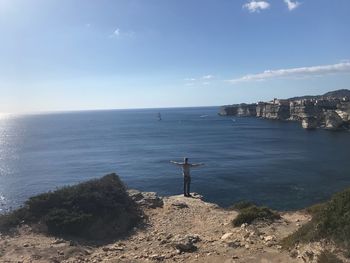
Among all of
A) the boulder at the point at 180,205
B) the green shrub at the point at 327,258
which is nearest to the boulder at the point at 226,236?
the green shrub at the point at 327,258

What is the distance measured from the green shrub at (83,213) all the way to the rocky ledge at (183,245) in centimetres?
86

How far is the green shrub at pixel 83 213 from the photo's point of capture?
21.3 metres

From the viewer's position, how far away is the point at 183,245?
17.1m

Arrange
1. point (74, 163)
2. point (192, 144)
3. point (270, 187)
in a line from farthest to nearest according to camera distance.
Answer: point (192, 144), point (74, 163), point (270, 187)

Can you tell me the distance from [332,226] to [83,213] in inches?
494

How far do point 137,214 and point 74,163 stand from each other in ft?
178

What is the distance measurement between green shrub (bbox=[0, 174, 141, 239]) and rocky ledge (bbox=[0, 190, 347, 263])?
86 cm

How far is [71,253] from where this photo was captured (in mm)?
17672

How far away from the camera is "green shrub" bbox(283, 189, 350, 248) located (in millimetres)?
13867

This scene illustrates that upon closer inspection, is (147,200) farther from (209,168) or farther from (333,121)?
(333,121)

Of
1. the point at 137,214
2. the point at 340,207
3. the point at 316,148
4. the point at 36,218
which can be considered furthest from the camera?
the point at 316,148

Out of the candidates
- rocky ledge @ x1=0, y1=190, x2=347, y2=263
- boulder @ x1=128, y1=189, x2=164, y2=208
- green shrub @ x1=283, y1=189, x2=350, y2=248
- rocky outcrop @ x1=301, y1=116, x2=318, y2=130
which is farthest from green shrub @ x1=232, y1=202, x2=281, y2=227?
rocky outcrop @ x1=301, y1=116, x2=318, y2=130

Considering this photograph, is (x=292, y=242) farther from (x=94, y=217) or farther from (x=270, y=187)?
(x=270, y=187)

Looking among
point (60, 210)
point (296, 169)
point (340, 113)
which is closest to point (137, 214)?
point (60, 210)
